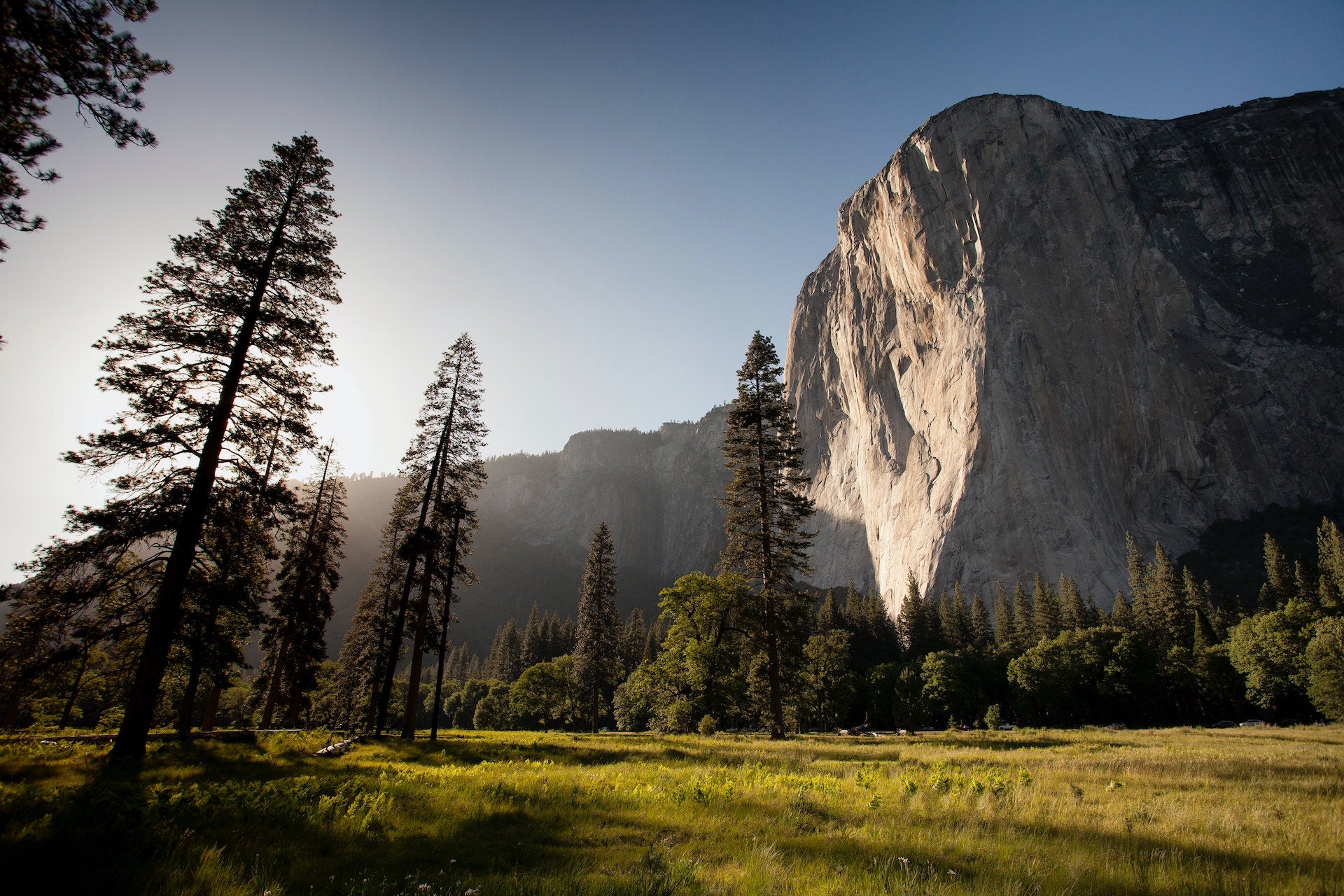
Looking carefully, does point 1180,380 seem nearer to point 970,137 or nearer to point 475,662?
point 970,137

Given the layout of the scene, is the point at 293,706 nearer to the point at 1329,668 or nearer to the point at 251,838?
the point at 251,838

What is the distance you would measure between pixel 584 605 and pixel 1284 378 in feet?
421

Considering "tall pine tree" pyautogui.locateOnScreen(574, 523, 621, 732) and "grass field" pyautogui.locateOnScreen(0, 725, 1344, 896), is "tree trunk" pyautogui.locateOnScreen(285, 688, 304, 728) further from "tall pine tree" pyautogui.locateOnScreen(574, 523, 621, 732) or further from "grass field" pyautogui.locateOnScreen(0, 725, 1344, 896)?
"grass field" pyautogui.locateOnScreen(0, 725, 1344, 896)

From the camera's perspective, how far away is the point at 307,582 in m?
26.8

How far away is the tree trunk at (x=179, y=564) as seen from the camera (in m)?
12.0

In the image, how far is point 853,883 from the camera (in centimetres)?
445

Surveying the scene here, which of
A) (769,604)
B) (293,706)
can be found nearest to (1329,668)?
(769,604)

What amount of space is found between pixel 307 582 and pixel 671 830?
86.1ft

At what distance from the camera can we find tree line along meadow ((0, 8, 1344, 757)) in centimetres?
1227

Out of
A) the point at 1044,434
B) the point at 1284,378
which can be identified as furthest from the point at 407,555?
the point at 1284,378

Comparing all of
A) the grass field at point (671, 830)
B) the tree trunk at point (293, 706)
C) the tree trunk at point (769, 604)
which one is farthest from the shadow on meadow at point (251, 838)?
the tree trunk at point (293, 706)

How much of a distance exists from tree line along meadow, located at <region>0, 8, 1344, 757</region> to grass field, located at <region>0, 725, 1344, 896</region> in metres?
3.69

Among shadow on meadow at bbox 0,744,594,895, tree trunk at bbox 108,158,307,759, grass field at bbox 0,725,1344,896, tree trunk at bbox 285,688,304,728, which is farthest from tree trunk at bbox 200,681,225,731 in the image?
shadow on meadow at bbox 0,744,594,895

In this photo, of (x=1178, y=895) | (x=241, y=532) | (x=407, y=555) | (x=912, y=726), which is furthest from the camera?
(x=912, y=726)
